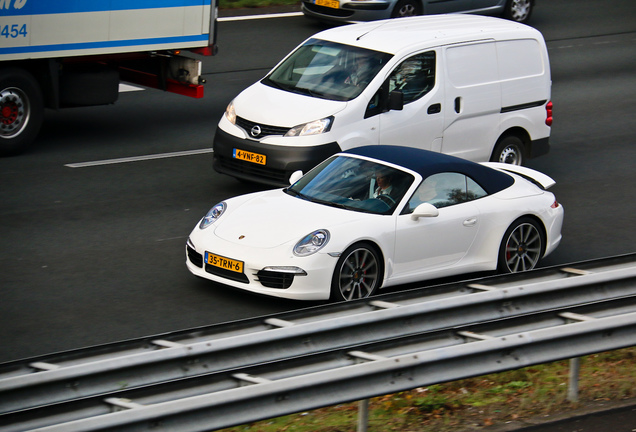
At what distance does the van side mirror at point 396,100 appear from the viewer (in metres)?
12.2

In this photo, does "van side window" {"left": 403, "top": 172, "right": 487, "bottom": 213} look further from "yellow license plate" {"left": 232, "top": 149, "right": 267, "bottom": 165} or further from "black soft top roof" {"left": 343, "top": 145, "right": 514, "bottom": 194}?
"yellow license plate" {"left": 232, "top": 149, "right": 267, "bottom": 165}

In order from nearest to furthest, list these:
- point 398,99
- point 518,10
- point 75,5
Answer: point 398,99
point 75,5
point 518,10

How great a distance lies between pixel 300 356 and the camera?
637 centimetres

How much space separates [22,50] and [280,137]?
3883mm

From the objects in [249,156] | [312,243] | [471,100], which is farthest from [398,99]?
[312,243]

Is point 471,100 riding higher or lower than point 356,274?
higher

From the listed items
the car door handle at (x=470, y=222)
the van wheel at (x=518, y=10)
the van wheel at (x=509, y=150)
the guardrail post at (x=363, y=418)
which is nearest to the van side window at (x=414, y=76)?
the van wheel at (x=509, y=150)

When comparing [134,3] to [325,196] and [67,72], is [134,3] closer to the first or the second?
[67,72]

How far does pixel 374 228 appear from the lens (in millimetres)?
9164

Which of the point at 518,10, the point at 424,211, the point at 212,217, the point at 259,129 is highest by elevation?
the point at 518,10

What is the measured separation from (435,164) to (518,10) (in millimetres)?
13892

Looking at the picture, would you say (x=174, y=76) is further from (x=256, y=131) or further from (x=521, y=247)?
(x=521, y=247)

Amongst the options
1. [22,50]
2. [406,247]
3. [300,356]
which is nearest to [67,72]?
[22,50]

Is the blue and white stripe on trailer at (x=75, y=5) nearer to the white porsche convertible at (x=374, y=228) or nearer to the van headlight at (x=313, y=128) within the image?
the van headlight at (x=313, y=128)
